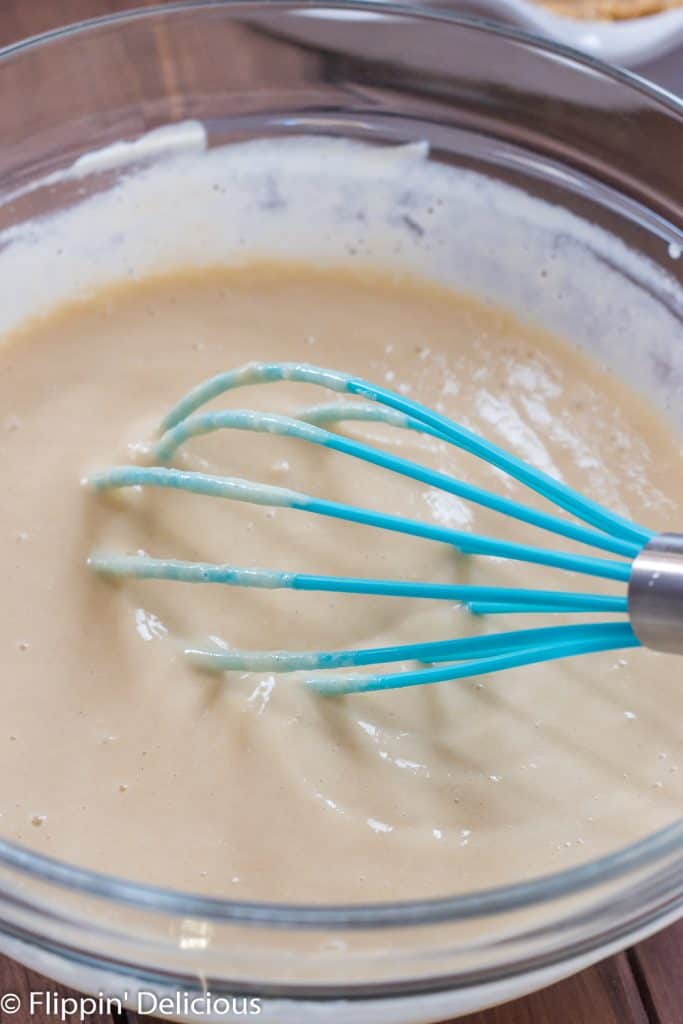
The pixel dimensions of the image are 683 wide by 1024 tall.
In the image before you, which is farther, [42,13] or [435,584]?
[42,13]

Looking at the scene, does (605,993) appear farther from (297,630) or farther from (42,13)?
(42,13)

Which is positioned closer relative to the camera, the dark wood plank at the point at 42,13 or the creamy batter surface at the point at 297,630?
the creamy batter surface at the point at 297,630

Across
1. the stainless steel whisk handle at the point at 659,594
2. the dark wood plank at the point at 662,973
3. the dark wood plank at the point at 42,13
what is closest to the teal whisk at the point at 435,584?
the stainless steel whisk handle at the point at 659,594

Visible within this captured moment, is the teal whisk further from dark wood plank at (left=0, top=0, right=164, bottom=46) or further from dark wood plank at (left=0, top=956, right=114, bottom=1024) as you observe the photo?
dark wood plank at (left=0, top=0, right=164, bottom=46)

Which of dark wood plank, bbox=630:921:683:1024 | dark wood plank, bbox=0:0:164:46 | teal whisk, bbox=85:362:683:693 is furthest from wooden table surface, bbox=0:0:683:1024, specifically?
dark wood plank, bbox=0:0:164:46

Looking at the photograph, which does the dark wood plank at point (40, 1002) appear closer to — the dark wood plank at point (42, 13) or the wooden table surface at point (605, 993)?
the wooden table surface at point (605, 993)

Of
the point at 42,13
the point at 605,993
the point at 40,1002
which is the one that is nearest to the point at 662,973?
the point at 605,993
